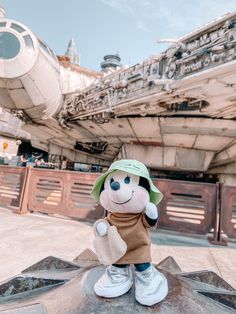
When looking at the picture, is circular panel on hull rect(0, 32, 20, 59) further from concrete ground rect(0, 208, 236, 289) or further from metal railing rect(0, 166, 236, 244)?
concrete ground rect(0, 208, 236, 289)

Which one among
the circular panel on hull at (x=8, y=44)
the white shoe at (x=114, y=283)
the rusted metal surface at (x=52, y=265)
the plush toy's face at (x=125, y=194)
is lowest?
the rusted metal surface at (x=52, y=265)

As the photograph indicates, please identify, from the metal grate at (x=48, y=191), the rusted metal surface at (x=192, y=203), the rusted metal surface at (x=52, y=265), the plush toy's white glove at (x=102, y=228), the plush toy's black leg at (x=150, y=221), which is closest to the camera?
the plush toy's white glove at (x=102, y=228)

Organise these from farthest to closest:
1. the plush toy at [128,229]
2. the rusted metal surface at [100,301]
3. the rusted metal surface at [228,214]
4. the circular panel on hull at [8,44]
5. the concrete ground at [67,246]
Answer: the circular panel on hull at [8,44]
the rusted metal surface at [228,214]
the concrete ground at [67,246]
the plush toy at [128,229]
the rusted metal surface at [100,301]

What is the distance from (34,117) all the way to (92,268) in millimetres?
11323

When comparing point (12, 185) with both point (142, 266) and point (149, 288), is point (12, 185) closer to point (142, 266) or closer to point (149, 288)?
point (142, 266)

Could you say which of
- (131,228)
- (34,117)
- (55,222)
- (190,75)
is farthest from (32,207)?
(34,117)

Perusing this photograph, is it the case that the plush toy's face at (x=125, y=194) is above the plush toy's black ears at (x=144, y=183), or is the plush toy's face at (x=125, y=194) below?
below

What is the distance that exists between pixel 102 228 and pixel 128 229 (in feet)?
0.54

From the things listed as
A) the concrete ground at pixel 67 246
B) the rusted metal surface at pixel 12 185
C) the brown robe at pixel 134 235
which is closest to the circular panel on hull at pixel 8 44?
the rusted metal surface at pixel 12 185

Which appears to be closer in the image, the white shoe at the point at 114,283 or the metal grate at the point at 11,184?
the white shoe at the point at 114,283

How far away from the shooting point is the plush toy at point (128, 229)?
1243 mm

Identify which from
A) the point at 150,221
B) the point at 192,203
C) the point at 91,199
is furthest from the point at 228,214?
the point at 150,221

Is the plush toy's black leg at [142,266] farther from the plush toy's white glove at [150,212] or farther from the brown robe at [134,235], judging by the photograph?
the plush toy's white glove at [150,212]

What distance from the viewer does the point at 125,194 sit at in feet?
4.66
